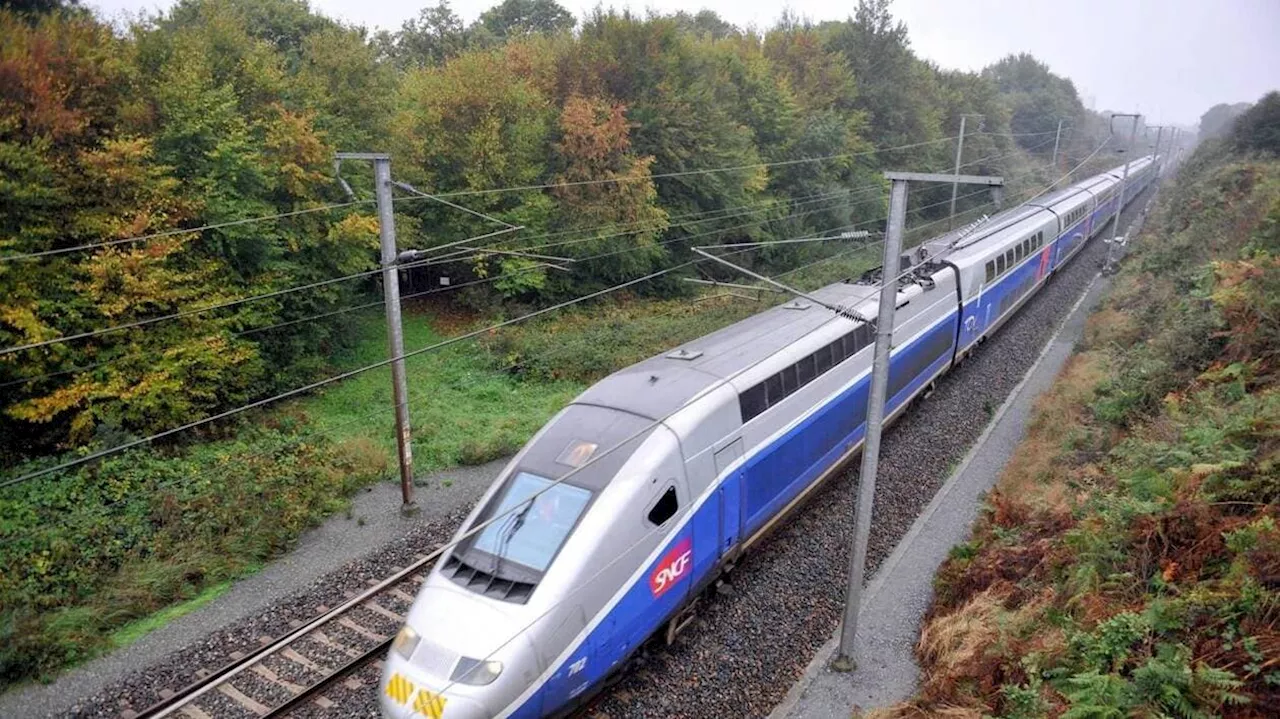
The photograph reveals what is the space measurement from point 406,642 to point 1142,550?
8.59 metres

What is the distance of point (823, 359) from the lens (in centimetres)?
1320

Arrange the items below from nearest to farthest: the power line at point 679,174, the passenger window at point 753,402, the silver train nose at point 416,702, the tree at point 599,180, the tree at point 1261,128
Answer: the silver train nose at point 416,702
the passenger window at point 753,402
the power line at point 679,174
the tree at point 599,180
the tree at point 1261,128

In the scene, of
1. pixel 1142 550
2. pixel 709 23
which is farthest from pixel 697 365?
pixel 709 23

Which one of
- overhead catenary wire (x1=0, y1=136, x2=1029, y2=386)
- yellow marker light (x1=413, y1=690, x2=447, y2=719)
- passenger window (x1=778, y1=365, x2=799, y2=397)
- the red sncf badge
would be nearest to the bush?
overhead catenary wire (x1=0, y1=136, x2=1029, y2=386)

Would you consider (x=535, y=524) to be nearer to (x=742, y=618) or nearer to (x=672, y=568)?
(x=672, y=568)

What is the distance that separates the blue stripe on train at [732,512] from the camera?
844 cm

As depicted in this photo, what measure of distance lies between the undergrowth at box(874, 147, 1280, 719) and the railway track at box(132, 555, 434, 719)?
7155 mm

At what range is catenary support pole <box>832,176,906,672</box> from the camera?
29.1ft

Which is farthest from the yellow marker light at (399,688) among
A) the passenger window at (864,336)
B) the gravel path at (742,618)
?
the passenger window at (864,336)

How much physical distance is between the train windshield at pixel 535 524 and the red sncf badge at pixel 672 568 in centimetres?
132

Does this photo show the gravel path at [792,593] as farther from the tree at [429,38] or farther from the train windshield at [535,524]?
the tree at [429,38]

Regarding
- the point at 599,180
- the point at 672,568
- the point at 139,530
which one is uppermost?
the point at 599,180

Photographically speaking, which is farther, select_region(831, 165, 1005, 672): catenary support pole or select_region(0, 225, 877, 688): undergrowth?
select_region(0, 225, 877, 688): undergrowth

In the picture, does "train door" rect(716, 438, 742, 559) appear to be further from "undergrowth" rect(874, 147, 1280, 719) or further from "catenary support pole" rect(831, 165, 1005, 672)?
"undergrowth" rect(874, 147, 1280, 719)
